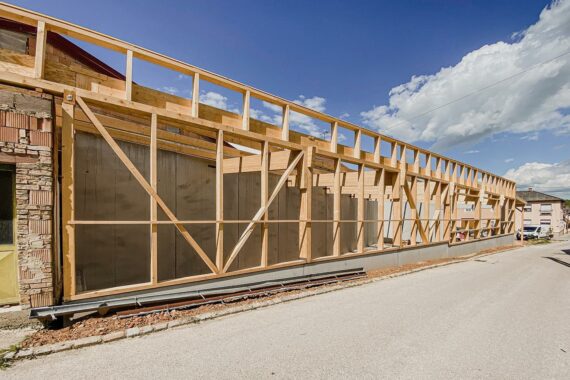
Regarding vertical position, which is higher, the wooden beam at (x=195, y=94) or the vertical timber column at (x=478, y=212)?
the wooden beam at (x=195, y=94)

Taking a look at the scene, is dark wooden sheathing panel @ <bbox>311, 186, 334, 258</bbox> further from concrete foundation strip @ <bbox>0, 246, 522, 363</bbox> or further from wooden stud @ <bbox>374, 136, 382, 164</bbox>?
concrete foundation strip @ <bbox>0, 246, 522, 363</bbox>

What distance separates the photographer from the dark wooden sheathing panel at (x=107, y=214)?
236 inches

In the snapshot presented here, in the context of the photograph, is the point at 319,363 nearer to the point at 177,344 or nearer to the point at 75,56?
A: the point at 177,344

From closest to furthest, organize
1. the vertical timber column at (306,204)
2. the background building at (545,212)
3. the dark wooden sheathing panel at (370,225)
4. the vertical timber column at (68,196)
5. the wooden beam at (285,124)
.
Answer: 1. the vertical timber column at (68,196)
2. the wooden beam at (285,124)
3. the vertical timber column at (306,204)
4. the dark wooden sheathing panel at (370,225)
5. the background building at (545,212)

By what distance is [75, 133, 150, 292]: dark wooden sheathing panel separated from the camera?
6.00 metres

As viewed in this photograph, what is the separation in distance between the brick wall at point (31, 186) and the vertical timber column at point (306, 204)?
5.60m

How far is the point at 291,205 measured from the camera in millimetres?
10344

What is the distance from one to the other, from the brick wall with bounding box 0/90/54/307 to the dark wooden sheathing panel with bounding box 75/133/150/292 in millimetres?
1483

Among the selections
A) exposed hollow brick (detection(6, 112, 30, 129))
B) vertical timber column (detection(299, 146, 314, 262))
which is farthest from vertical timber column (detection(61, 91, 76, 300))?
vertical timber column (detection(299, 146, 314, 262))

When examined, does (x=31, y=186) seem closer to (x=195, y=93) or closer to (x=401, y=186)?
(x=195, y=93)

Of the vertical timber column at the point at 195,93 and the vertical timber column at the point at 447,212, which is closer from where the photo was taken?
the vertical timber column at the point at 195,93

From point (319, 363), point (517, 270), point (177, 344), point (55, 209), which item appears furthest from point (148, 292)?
point (517, 270)

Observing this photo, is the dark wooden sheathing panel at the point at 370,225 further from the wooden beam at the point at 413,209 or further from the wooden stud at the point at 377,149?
the wooden stud at the point at 377,149

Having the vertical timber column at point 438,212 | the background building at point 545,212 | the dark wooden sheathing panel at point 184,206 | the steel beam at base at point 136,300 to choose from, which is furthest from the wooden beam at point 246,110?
the background building at point 545,212
